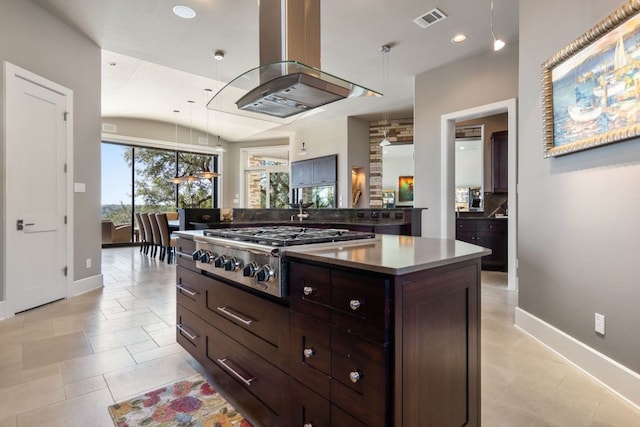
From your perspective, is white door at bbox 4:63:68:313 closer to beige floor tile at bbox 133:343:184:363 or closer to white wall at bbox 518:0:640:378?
beige floor tile at bbox 133:343:184:363

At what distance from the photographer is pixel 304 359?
1233 millimetres

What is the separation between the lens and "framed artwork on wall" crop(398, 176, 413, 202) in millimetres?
10047

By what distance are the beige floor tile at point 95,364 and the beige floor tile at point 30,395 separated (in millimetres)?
77

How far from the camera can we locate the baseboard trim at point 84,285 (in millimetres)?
3832

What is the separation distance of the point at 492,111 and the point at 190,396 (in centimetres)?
469

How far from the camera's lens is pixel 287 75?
171 cm

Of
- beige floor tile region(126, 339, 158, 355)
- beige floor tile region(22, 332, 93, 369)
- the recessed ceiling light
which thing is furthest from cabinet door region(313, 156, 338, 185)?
beige floor tile region(22, 332, 93, 369)

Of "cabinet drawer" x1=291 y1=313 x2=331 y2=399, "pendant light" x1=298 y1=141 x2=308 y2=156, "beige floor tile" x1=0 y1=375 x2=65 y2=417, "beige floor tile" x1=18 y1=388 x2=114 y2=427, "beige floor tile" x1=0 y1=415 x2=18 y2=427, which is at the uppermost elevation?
"pendant light" x1=298 y1=141 x2=308 y2=156

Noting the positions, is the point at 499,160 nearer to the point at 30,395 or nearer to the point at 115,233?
the point at 30,395

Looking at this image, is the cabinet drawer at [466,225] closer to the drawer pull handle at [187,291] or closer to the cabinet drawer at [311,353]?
the drawer pull handle at [187,291]

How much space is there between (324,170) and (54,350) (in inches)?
250

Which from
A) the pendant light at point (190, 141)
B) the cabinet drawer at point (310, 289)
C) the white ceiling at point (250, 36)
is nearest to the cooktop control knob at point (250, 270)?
the cabinet drawer at point (310, 289)

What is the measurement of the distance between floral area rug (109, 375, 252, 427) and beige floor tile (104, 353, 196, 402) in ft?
0.30

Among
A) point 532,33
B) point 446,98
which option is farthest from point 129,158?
point 532,33
